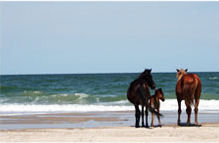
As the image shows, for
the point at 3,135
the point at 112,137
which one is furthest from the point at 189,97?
the point at 3,135

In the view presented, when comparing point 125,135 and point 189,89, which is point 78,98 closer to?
point 189,89

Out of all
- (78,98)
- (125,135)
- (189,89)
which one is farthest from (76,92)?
(125,135)

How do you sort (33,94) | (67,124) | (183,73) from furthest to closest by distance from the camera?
(33,94)
(67,124)
(183,73)

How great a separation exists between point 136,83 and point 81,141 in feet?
9.35

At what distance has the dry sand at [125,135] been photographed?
10.2m

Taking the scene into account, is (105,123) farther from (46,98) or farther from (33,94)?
(33,94)

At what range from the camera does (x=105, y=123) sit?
1473cm

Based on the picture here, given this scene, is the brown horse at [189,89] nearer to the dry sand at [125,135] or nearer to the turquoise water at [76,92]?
the dry sand at [125,135]

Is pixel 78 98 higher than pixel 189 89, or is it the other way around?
pixel 189 89

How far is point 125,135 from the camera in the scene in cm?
1091

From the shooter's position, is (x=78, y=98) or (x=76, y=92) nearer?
(x=78, y=98)

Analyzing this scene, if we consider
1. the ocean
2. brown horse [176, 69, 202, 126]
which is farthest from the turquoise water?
brown horse [176, 69, 202, 126]

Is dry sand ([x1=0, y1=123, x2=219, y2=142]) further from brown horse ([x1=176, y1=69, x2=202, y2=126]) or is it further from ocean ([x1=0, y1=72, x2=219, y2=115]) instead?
ocean ([x1=0, y1=72, x2=219, y2=115])

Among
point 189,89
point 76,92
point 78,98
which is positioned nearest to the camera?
point 189,89
